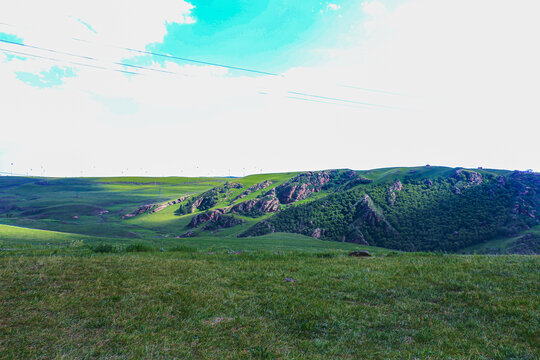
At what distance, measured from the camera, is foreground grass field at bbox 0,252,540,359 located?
5980 mm

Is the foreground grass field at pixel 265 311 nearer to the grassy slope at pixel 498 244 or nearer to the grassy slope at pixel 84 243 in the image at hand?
the grassy slope at pixel 84 243

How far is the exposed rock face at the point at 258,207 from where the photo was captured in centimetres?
8362

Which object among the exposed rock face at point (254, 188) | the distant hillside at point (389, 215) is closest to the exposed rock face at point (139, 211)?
the distant hillside at point (389, 215)

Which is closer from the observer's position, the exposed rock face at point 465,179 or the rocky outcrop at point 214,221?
the exposed rock face at point 465,179

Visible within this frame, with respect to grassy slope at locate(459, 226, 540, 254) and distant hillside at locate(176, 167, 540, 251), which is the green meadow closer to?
grassy slope at locate(459, 226, 540, 254)

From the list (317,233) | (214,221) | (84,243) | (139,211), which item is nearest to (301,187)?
(214,221)

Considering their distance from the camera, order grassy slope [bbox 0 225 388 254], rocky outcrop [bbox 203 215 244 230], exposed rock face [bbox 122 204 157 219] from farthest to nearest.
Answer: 1. exposed rock face [bbox 122 204 157 219]
2. rocky outcrop [bbox 203 215 244 230]
3. grassy slope [bbox 0 225 388 254]

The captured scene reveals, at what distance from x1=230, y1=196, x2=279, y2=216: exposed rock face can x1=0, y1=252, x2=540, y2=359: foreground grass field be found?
71201 millimetres

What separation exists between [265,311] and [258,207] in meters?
77.4

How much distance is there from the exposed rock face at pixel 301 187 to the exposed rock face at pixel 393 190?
31579mm

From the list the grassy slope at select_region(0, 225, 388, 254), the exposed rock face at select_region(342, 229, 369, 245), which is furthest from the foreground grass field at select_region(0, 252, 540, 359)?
the exposed rock face at select_region(342, 229, 369, 245)

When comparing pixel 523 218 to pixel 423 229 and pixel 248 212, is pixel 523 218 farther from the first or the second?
pixel 248 212

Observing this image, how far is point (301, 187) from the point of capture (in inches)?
3831

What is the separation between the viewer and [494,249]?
4281cm
